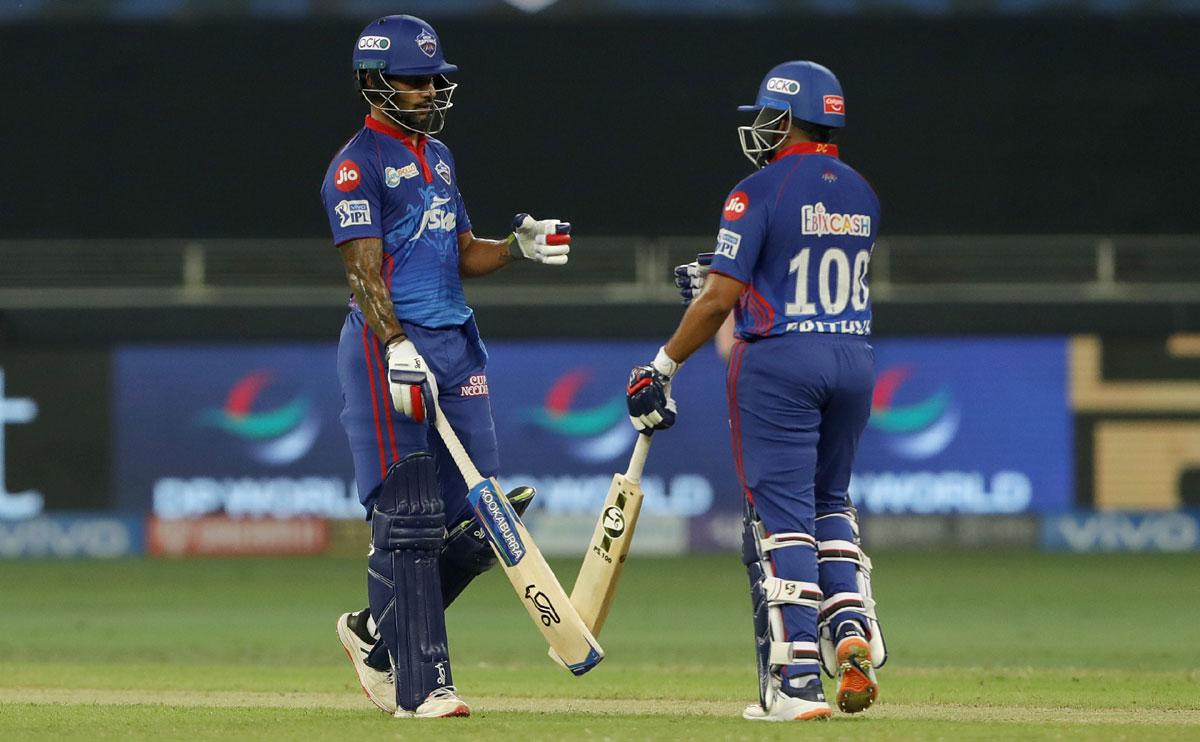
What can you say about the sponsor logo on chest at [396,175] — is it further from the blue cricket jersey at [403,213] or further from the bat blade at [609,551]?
the bat blade at [609,551]

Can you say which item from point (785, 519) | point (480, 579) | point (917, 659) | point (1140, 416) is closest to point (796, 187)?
point (785, 519)

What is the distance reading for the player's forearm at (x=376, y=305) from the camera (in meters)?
5.69

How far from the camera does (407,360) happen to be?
5.61 meters

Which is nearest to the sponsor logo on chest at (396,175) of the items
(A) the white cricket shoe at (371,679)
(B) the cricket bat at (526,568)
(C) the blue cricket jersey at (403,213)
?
(C) the blue cricket jersey at (403,213)

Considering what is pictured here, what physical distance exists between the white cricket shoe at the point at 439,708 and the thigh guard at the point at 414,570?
0.02 meters

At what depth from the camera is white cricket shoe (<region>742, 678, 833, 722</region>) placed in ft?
18.2

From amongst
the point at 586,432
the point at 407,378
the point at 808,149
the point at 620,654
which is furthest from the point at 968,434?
the point at 407,378

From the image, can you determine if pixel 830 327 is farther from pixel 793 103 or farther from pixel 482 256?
pixel 482 256

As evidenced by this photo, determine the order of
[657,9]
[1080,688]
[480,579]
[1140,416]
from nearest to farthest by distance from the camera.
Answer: [1080,688], [480,579], [1140,416], [657,9]

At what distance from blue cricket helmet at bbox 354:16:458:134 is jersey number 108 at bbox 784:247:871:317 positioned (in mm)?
1176

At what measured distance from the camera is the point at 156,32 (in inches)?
890

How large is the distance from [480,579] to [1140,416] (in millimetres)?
6105

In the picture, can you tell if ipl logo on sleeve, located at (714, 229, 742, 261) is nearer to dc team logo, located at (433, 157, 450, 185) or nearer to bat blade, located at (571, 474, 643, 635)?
bat blade, located at (571, 474, 643, 635)

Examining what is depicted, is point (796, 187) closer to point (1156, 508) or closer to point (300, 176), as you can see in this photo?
point (1156, 508)
